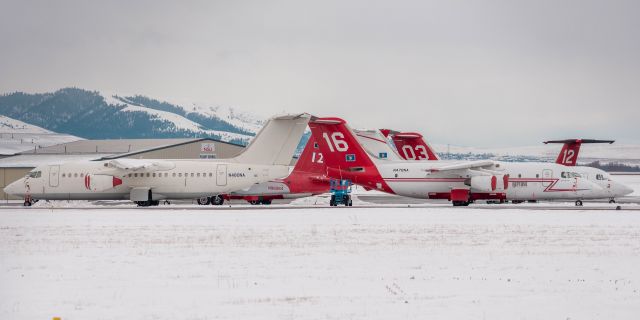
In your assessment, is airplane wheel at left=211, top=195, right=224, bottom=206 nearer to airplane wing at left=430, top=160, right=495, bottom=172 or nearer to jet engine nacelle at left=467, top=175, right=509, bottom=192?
airplane wing at left=430, top=160, right=495, bottom=172

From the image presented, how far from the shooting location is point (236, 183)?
45.7m

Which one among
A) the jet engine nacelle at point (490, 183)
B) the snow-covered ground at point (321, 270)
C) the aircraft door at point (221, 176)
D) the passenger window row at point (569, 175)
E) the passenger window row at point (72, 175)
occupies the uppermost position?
the passenger window row at point (72, 175)

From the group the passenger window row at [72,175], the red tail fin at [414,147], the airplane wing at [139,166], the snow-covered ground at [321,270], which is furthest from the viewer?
the red tail fin at [414,147]

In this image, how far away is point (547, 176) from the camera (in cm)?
4516

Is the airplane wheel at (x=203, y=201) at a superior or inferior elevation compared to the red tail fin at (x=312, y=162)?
inferior

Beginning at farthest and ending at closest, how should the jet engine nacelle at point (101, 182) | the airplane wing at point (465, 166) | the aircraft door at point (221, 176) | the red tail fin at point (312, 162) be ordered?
1. the red tail fin at point (312, 162)
2. the jet engine nacelle at point (101, 182)
3. the aircraft door at point (221, 176)
4. the airplane wing at point (465, 166)

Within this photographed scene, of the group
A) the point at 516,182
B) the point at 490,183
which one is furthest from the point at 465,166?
the point at 516,182

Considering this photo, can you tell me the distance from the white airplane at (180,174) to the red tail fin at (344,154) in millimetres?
2155

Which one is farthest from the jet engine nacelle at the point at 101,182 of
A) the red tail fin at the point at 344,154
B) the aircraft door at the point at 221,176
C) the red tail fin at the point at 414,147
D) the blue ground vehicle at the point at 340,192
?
the red tail fin at the point at 414,147

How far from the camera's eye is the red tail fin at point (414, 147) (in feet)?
Result: 187

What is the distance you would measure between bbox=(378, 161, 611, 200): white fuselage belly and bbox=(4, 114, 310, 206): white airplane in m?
6.94

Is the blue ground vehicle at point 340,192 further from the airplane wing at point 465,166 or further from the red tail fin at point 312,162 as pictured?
the airplane wing at point 465,166

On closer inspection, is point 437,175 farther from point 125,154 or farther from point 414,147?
point 125,154

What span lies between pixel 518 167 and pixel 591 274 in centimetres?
2975
